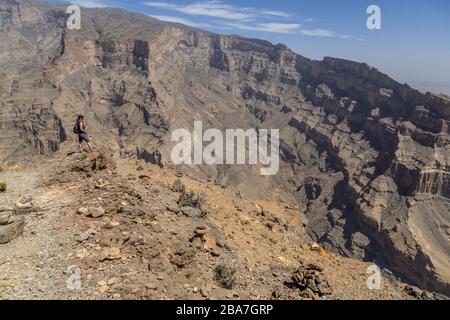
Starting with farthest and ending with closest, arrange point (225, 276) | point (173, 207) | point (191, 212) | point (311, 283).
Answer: point (191, 212)
point (173, 207)
point (311, 283)
point (225, 276)

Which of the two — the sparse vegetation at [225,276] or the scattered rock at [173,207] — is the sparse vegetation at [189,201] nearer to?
the scattered rock at [173,207]

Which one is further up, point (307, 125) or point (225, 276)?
point (225, 276)

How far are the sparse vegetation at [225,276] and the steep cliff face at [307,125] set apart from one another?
61.0m

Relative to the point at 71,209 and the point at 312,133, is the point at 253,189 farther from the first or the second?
the point at 71,209

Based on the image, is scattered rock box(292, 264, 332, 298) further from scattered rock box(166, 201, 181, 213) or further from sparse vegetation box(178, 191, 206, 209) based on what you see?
sparse vegetation box(178, 191, 206, 209)

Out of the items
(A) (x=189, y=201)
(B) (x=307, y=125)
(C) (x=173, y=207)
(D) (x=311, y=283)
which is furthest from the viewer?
(B) (x=307, y=125)

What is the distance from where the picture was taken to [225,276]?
13.3 m

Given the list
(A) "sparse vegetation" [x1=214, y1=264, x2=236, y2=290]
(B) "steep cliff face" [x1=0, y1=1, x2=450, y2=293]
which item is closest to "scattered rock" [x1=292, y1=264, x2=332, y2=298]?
(A) "sparse vegetation" [x1=214, y1=264, x2=236, y2=290]

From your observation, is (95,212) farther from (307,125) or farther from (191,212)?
(307,125)

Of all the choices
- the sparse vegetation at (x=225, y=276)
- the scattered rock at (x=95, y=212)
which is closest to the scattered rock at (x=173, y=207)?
the scattered rock at (x=95, y=212)

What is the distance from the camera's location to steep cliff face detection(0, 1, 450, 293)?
79.1 m

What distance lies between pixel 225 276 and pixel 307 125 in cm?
12746

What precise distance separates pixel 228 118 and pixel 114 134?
162ft

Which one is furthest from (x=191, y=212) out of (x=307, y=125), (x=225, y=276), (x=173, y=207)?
(x=307, y=125)
